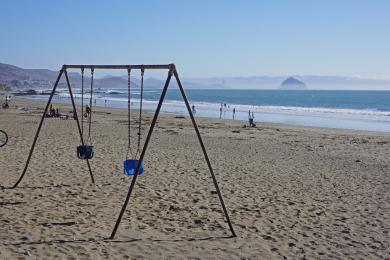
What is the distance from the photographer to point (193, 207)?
27.9 ft

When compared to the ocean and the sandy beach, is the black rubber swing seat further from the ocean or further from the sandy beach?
the ocean

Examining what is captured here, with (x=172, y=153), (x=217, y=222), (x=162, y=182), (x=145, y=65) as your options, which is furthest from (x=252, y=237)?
(x=172, y=153)

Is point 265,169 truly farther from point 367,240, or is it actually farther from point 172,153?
point 367,240

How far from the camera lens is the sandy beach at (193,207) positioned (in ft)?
20.8

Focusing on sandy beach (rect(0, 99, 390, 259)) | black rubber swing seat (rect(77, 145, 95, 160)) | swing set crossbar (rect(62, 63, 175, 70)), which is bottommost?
sandy beach (rect(0, 99, 390, 259))

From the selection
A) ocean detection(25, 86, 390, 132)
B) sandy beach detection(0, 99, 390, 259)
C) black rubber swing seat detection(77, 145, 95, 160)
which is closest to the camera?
sandy beach detection(0, 99, 390, 259)

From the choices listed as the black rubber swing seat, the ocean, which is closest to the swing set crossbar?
the black rubber swing seat

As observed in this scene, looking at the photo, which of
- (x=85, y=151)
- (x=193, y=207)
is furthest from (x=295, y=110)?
(x=193, y=207)

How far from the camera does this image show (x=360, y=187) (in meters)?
10.9

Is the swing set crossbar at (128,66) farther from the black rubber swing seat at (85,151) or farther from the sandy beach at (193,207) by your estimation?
the sandy beach at (193,207)

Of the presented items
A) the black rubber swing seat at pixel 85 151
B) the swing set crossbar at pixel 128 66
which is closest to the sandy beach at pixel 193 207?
the black rubber swing seat at pixel 85 151

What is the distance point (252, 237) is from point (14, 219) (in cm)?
363

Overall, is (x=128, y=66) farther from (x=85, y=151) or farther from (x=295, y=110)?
(x=295, y=110)

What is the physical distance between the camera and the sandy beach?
6332 mm
